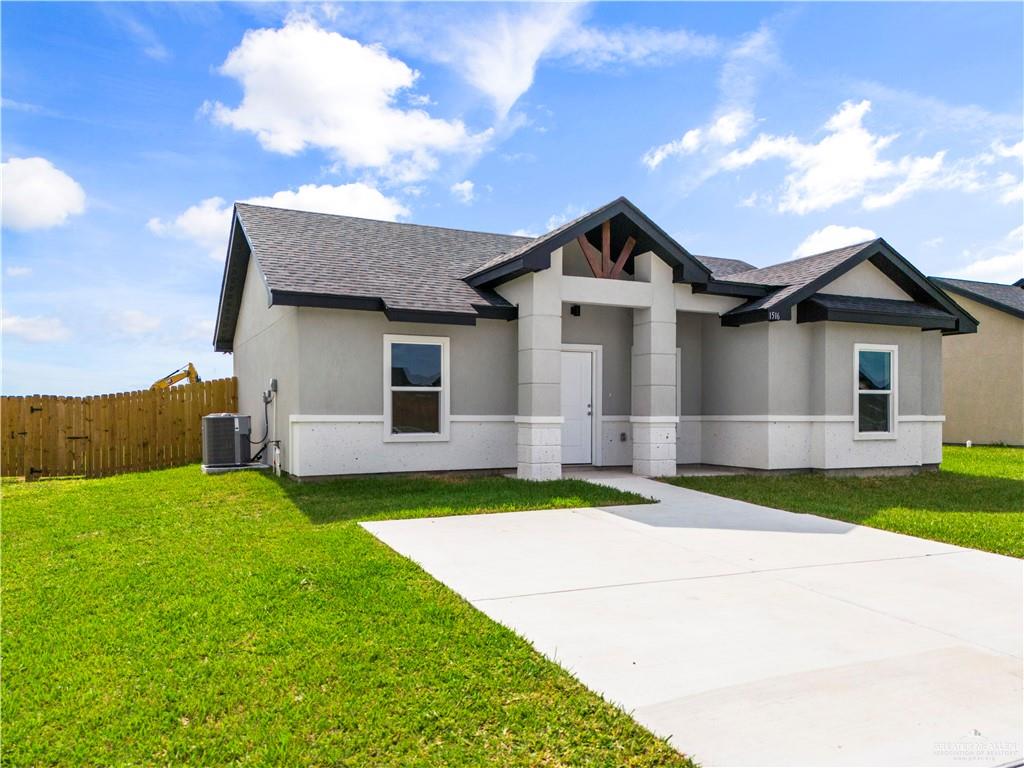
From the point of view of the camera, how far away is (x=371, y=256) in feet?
44.0

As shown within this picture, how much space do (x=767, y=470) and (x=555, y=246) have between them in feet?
19.3

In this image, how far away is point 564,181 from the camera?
14.6m

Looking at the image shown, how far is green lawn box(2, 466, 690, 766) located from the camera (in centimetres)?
314

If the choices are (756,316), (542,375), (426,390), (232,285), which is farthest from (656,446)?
(232,285)

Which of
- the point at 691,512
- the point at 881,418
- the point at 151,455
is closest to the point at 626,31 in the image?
the point at 691,512

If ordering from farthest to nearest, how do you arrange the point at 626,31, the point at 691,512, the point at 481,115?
the point at 481,115
the point at 626,31
the point at 691,512

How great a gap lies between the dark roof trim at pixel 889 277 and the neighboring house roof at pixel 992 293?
28.4 feet

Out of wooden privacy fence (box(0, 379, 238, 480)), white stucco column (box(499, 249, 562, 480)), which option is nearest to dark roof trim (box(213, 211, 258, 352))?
wooden privacy fence (box(0, 379, 238, 480))

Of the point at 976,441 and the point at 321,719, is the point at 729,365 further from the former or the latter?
the point at 976,441

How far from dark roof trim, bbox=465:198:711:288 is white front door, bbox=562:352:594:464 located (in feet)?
7.29

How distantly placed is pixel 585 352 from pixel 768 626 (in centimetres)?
911

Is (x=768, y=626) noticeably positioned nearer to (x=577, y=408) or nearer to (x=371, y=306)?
→ (x=371, y=306)

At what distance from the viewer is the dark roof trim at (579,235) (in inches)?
440

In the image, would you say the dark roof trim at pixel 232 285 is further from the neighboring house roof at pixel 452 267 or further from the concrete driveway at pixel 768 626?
the concrete driveway at pixel 768 626
